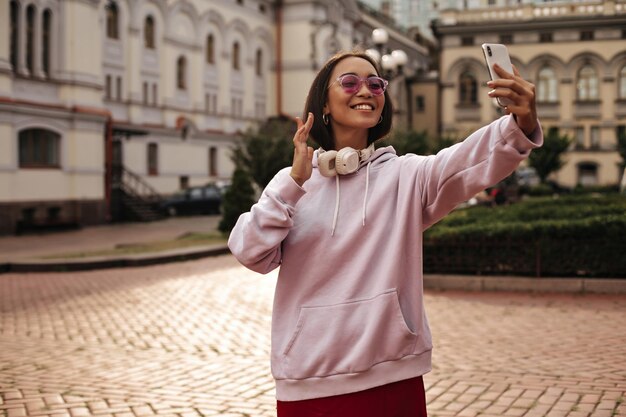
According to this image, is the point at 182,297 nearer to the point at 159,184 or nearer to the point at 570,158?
the point at 159,184

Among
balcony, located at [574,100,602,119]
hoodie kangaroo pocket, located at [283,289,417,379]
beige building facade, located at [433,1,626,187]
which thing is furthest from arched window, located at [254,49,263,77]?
hoodie kangaroo pocket, located at [283,289,417,379]

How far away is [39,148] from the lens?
2842cm

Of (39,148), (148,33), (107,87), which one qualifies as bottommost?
(39,148)

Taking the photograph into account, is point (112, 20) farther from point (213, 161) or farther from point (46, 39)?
point (213, 161)

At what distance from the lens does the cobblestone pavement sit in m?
6.01

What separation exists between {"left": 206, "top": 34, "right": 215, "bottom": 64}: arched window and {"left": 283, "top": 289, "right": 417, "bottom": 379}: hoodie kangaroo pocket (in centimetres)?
4141

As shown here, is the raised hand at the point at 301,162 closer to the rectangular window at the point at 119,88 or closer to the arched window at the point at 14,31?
the arched window at the point at 14,31

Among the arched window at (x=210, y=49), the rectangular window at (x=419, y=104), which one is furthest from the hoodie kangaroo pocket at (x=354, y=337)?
the rectangular window at (x=419, y=104)

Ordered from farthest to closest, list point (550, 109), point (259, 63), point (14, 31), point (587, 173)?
point (550, 109), point (587, 173), point (259, 63), point (14, 31)

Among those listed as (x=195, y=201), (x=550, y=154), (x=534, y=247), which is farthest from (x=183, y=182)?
(x=534, y=247)

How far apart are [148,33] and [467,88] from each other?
1024 inches

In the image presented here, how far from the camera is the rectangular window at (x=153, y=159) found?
3809 cm

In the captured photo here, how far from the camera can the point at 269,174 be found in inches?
1081

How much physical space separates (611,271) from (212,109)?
3395 centimetres
